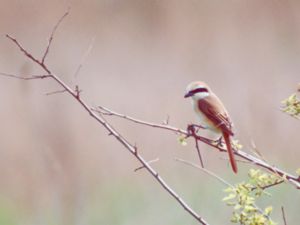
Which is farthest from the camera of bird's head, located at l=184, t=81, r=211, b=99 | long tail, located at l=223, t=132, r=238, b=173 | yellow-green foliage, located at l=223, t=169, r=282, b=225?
bird's head, located at l=184, t=81, r=211, b=99

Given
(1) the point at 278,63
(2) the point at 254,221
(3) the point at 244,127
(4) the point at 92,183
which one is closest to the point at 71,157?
(4) the point at 92,183

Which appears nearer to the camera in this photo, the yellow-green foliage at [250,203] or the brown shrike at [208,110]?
the yellow-green foliage at [250,203]

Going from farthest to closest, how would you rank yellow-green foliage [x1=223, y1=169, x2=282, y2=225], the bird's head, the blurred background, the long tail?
1. the blurred background
2. the bird's head
3. the long tail
4. yellow-green foliage [x1=223, y1=169, x2=282, y2=225]

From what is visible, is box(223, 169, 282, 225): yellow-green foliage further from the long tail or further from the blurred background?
the blurred background

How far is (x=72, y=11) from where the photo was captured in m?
1.81

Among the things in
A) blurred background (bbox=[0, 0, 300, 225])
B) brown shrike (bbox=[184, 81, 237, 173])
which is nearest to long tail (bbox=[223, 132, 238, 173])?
brown shrike (bbox=[184, 81, 237, 173])

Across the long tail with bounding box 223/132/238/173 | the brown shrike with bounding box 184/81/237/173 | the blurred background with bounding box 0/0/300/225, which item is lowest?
the long tail with bounding box 223/132/238/173

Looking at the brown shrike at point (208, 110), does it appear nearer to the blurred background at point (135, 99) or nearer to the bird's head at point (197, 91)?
the bird's head at point (197, 91)

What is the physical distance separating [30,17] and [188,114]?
53cm

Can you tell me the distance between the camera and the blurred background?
1.81m

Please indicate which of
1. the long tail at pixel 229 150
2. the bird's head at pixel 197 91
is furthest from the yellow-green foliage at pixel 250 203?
the bird's head at pixel 197 91

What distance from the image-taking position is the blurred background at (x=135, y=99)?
1.81m

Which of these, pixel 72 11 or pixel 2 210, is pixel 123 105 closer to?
pixel 72 11

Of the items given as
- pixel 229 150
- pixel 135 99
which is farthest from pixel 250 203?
pixel 135 99
